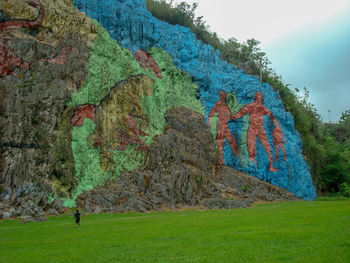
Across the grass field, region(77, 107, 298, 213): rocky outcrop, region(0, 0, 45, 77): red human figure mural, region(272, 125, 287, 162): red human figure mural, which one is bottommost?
the grass field

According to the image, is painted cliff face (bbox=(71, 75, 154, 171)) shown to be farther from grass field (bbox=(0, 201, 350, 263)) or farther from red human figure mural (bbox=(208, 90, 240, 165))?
grass field (bbox=(0, 201, 350, 263))

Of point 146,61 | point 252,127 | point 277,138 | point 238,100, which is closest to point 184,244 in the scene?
point 146,61

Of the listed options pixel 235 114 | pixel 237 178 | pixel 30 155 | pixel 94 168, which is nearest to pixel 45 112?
pixel 30 155

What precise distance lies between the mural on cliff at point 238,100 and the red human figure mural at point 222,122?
125mm

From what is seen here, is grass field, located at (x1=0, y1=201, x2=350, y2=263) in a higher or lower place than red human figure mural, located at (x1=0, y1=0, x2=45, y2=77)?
lower

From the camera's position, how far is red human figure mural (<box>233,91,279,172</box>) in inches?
1769

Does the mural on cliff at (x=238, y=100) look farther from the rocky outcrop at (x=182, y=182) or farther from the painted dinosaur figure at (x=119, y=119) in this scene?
the painted dinosaur figure at (x=119, y=119)

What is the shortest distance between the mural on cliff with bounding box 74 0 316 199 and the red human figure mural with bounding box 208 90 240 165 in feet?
0.41

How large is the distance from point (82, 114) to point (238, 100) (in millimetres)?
23325

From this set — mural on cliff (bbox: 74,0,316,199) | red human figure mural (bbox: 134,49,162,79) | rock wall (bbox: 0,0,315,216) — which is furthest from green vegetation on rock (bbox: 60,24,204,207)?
mural on cliff (bbox: 74,0,316,199)

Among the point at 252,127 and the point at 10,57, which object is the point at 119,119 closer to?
the point at 10,57

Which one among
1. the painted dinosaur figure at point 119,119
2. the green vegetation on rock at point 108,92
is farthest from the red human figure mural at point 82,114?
the painted dinosaur figure at point 119,119

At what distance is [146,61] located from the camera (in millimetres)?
40781

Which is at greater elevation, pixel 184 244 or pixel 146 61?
pixel 146 61
